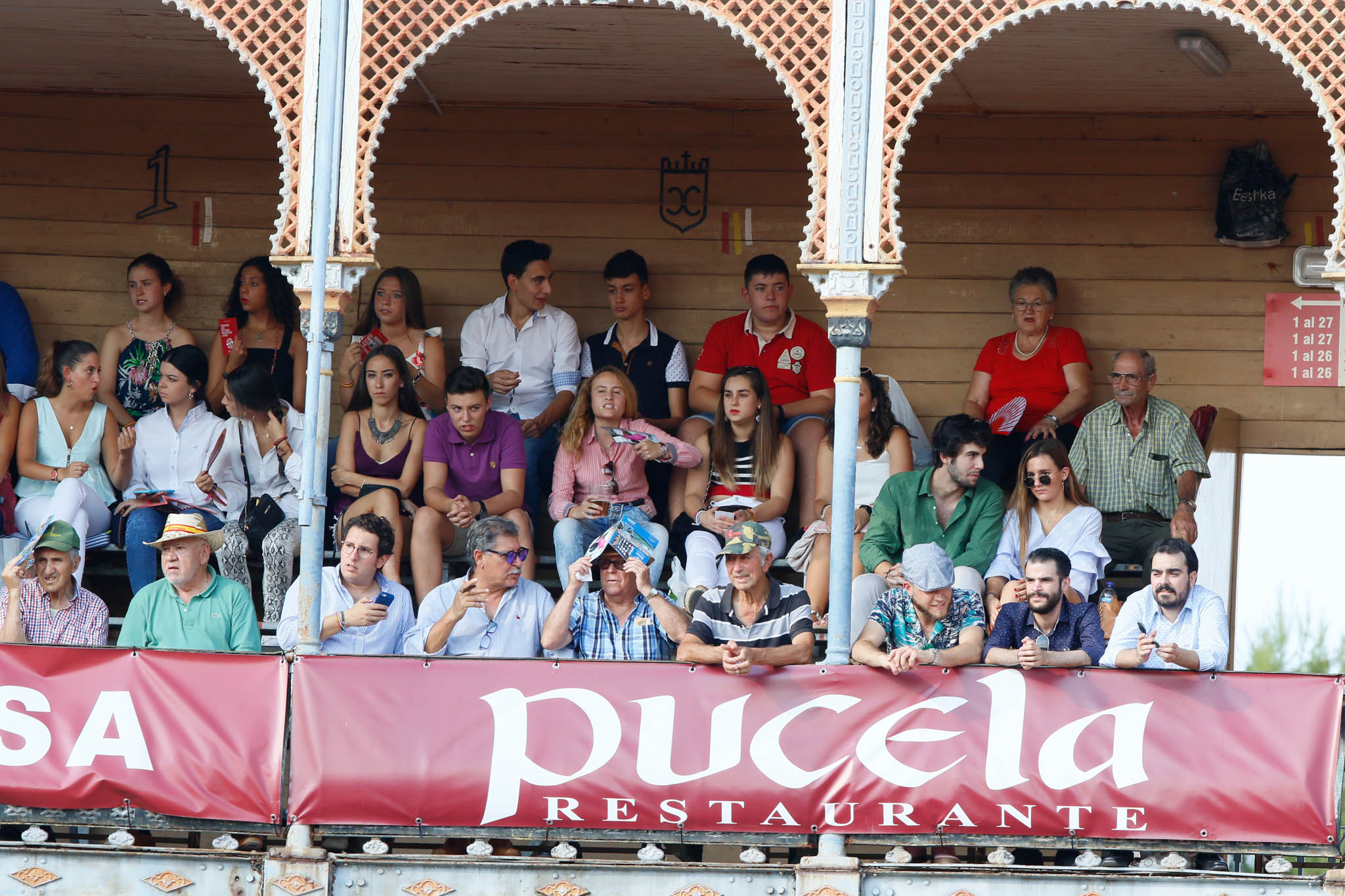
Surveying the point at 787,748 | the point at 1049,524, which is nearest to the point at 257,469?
the point at 787,748

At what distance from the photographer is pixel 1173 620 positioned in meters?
7.05

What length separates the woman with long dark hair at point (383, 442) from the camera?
8984 mm

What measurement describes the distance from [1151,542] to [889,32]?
125 inches

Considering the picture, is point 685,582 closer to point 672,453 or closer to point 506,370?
point 672,453

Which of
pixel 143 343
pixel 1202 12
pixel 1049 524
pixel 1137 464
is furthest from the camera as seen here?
pixel 143 343

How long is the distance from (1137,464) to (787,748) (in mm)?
3117

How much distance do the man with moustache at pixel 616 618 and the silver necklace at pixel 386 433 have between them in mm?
2054

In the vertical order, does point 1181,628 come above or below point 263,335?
below

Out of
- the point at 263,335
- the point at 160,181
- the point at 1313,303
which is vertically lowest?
the point at 263,335

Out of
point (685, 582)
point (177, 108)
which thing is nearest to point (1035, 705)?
point (685, 582)

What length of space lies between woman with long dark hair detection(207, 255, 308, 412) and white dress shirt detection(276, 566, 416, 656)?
244 cm

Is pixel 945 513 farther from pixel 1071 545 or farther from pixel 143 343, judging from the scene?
pixel 143 343

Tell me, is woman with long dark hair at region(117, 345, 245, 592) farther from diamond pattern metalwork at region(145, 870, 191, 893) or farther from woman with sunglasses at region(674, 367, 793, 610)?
woman with sunglasses at region(674, 367, 793, 610)

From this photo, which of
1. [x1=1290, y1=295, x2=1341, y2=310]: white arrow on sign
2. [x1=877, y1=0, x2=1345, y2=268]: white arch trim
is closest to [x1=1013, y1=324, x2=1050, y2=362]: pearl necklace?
[x1=1290, y1=295, x2=1341, y2=310]: white arrow on sign
